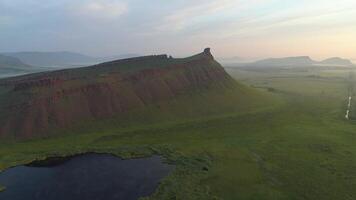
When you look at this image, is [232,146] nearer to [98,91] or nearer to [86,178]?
[86,178]

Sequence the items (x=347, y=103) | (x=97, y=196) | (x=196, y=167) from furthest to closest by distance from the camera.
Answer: (x=347, y=103) < (x=196, y=167) < (x=97, y=196)

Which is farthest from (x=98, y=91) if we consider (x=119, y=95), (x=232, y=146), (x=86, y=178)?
(x=86, y=178)

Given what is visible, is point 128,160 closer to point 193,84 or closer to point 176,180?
point 176,180

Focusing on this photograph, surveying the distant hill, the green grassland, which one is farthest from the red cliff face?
the green grassland

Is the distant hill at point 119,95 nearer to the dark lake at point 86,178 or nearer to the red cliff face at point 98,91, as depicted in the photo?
the red cliff face at point 98,91

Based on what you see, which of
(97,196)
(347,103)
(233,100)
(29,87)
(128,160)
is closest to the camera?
(97,196)

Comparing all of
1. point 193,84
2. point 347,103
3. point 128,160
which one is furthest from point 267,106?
point 128,160

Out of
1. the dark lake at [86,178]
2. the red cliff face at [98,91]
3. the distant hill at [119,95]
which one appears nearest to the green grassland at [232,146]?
the distant hill at [119,95]
